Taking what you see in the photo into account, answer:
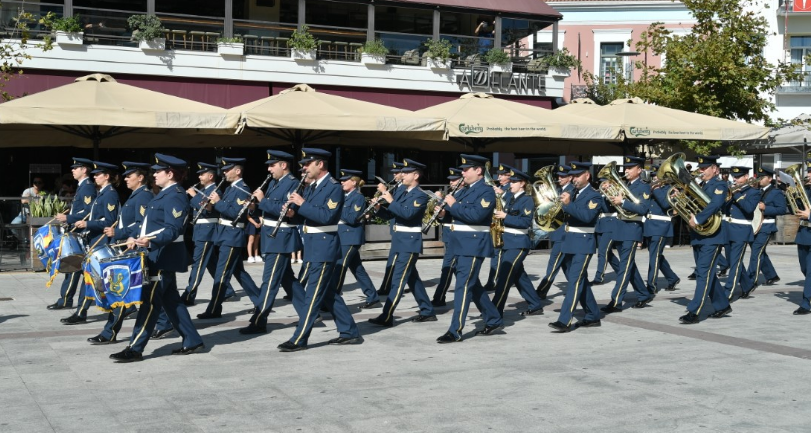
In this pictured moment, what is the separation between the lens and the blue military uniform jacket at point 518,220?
37.3ft

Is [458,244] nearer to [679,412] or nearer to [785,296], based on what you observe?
[679,412]

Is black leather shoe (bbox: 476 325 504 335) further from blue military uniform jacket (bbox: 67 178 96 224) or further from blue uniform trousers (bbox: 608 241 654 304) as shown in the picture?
blue military uniform jacket (bbox: 67 178 96 224)

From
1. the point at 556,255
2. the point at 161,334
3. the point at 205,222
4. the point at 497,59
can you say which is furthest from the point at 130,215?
the point at 497,59

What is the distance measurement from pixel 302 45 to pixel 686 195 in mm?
14212

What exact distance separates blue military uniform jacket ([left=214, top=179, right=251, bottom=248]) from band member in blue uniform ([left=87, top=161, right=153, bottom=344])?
1948mm

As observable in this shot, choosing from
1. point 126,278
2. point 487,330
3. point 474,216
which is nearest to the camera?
point 126,278

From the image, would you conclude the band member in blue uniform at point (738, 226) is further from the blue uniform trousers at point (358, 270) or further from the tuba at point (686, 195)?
the blue uniform trousers at point (358, 270)

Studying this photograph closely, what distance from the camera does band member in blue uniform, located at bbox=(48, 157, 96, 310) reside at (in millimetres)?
A: 11523

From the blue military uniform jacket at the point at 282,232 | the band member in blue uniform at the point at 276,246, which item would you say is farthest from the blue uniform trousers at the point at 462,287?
the blue military uniform jacket at the point at 282,232

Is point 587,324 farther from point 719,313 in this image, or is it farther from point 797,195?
point 797,195

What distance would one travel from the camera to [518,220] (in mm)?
11430

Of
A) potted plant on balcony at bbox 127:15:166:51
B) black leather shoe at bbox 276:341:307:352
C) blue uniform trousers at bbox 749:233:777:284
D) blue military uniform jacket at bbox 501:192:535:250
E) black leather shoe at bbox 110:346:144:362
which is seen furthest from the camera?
potted plant on balcony at bbox 127:15:166:51

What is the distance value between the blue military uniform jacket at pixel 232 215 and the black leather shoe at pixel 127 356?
298 cm

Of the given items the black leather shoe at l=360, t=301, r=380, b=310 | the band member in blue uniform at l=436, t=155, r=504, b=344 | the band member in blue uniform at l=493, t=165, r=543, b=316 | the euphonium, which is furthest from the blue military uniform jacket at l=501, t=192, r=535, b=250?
the euphonium
